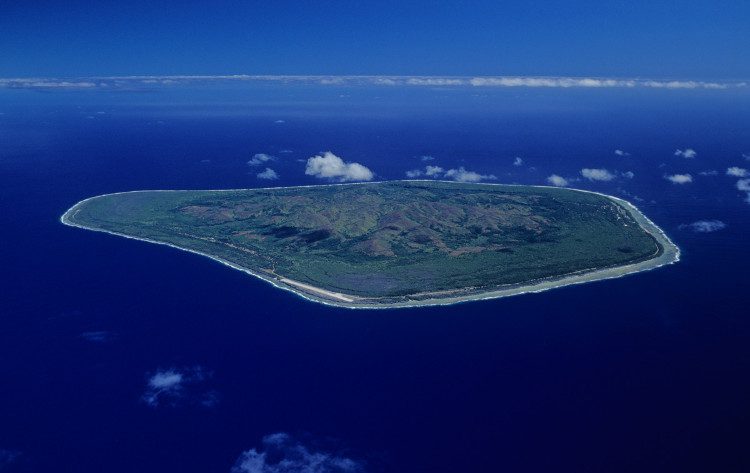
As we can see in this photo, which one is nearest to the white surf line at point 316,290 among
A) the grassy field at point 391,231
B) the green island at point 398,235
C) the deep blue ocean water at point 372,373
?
the green island at point 398,235

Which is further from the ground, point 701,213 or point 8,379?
point 701,213

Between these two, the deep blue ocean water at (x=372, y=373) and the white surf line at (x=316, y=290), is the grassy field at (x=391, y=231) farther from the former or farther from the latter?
the deep blue ocean water at (x=372, y=373)

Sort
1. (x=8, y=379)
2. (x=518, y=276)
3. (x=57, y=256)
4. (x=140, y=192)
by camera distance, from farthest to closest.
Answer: (x=140, y=192)
(x=57, y=256)
(x=518, y=276)
(x=8, y=379)

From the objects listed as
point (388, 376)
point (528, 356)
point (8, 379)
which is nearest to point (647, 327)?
point (528, 356)

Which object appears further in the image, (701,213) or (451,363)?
(701,213)

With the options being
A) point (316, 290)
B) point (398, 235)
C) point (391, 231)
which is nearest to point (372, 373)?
point (316, 290)

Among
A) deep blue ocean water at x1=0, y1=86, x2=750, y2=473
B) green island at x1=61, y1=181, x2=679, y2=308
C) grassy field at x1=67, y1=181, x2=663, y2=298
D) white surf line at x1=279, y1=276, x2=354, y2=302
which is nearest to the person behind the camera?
deep blue ocean water at x1=0, y1=86, x2=750, y2=473

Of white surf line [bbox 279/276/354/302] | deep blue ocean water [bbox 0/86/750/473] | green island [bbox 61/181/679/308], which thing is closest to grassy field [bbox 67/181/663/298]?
green island [bbox 61/181/679/308]

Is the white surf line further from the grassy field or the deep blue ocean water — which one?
the deep blue ocean water

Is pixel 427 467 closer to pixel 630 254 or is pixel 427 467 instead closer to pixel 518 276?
pixel 518 276
